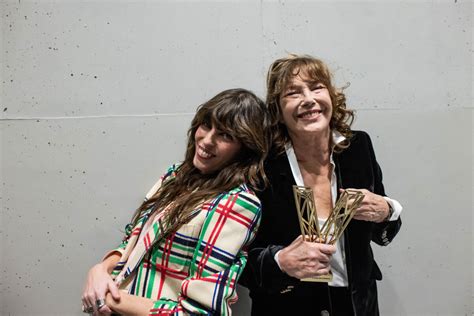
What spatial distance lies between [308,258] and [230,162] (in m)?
0.38

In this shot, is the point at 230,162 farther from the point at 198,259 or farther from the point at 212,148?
the point at 198,259

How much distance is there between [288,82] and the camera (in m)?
1.27

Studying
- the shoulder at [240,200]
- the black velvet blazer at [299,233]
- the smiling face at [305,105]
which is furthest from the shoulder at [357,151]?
the shoulder at [240,200]

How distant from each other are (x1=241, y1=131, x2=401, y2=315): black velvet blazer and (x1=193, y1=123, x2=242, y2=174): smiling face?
5.7 inches

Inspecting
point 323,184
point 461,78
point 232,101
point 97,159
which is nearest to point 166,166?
point 97,159

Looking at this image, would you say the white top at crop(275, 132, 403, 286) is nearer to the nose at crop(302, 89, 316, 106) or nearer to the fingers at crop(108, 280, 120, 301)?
the nose at crop(302, 89, 316, 106)

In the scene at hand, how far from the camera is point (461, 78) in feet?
5.48

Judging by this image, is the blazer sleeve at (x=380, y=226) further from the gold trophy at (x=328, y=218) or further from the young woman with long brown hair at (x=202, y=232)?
the young woman with long brown hair at (x=202, y=232)

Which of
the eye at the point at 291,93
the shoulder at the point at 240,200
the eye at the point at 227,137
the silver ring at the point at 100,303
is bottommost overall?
the silver ring at the point at 100,303

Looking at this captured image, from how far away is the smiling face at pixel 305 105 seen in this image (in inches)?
48.8

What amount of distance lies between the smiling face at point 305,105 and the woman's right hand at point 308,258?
0.35 metres

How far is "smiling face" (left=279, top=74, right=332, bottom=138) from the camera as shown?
1.24 m

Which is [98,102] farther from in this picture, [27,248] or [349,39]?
[349,39]

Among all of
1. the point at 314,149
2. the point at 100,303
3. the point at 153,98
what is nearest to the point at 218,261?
the point at 100,303
